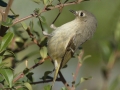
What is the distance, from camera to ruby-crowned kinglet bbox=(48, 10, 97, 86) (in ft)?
11.1

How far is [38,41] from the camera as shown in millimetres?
2900

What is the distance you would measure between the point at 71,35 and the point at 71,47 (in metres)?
0.18

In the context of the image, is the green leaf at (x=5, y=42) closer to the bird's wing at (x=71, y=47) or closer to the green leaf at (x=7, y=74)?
the green leaf at (x=7, y=74)

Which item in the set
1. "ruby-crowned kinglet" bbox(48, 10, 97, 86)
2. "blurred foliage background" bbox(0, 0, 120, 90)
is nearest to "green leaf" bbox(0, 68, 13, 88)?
"blurred foliage background" bbox(0, 0, 120, 90)

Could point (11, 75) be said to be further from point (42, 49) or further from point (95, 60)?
point (95, 60)

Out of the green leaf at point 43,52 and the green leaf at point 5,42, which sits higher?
the green leaf at point 5,42

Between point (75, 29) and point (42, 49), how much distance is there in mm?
931

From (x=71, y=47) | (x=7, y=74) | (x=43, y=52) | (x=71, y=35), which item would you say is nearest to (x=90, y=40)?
(x=71, y=35)

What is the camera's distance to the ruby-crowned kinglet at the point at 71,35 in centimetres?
339

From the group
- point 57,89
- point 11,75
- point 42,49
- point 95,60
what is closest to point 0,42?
point 11,75

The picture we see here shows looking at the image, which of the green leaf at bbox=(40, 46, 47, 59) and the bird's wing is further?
the bird's wing

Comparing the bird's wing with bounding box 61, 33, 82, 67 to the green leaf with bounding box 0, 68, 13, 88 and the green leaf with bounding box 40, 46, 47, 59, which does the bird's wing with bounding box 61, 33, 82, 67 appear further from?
the green leaf with bounding box 0, 68, 13, 88

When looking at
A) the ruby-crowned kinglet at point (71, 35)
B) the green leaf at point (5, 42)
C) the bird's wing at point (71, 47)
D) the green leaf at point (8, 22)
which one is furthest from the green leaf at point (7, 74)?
the ruby-crowned kinglet at point (71, 35)

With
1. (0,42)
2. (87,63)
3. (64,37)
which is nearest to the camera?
(0,42)
